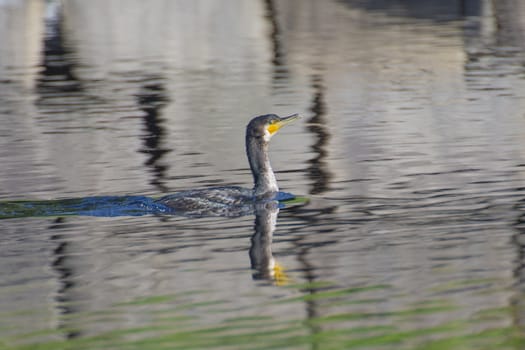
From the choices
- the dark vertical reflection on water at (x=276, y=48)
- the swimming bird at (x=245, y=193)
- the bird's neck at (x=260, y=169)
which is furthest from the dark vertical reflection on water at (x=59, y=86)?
the dark vertical reflection on water at (x=276, y=48)

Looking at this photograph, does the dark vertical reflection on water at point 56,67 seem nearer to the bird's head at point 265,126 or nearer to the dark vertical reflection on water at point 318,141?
the dark vertical reflection on water at point 318,141

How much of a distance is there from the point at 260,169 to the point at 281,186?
371mm

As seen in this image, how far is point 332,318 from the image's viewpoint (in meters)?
6.80

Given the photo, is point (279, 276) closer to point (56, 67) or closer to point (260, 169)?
point (260, 169)

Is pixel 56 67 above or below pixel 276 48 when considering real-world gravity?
above

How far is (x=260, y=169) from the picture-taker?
10.9 metres

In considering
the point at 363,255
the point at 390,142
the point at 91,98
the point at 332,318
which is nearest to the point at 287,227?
the point at 363,255

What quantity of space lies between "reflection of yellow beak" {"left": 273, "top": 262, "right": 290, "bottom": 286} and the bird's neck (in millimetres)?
2536

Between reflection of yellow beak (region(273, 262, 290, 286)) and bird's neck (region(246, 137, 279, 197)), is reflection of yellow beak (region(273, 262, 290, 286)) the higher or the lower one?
the higher one

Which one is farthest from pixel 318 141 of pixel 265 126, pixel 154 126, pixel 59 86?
pixel 59 86

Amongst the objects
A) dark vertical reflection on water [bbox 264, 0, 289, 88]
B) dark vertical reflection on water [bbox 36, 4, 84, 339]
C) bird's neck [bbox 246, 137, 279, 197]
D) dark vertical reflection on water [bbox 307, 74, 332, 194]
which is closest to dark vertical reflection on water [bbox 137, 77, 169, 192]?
bird's neck [bbox 246, 137, 279, 197]

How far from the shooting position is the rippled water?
22.5ft

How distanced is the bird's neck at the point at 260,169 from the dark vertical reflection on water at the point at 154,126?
76 cm

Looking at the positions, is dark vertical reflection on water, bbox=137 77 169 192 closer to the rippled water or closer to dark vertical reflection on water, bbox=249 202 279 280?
the rippled water
